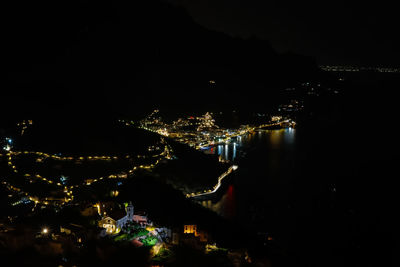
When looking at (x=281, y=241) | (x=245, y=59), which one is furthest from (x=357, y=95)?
(x=281, y=241)

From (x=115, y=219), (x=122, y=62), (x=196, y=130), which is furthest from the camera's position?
(x=122, y=62)

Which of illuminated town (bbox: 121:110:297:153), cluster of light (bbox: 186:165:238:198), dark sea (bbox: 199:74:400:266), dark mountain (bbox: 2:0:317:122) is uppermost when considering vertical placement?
dark mountain (bbox: 2:0:317:122)

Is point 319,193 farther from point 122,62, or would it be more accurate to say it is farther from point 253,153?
point 122,62

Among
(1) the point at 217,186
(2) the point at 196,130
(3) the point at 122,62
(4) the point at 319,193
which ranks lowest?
(4) the point at 319,193

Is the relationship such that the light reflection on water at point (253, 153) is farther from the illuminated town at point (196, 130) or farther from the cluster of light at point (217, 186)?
the illuminated town at point (196, 130)

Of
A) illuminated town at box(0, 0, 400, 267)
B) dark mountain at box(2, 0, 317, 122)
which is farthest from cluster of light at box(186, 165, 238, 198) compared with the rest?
dark mountain at box(2, 0, 317, 122)

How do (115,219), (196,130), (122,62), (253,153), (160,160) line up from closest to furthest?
(115,219) → (160,160) → (253,153) → (196,130) → (122,62)

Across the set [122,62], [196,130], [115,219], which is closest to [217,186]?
[115,219]

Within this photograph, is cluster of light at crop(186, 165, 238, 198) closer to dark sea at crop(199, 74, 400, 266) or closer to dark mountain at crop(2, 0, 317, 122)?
dark sea at crop(199, 74, 400, 266)
